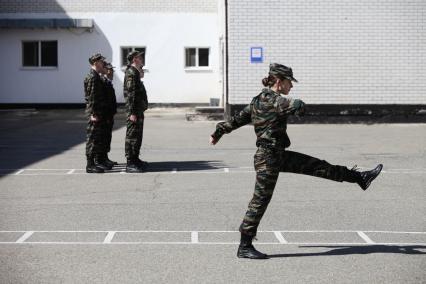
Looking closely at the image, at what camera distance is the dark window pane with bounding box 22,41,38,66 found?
35.2m

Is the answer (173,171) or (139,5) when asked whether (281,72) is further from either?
(139,5)

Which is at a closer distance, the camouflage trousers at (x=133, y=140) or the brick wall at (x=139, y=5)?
the camouflage trousers at (x=133, y=140)

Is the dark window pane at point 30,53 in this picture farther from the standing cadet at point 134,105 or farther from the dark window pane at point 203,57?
the standing cadet at point 134,105

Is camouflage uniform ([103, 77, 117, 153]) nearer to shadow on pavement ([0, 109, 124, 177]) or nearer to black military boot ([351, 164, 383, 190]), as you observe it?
shadow on pavement ([0, 109, 124, 177])

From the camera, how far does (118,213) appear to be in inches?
406

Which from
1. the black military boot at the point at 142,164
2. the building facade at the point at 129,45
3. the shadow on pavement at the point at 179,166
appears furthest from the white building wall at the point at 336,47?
the black military boot at the point at 142,164

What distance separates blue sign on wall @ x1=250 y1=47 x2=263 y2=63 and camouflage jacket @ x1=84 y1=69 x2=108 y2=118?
11.3 meters

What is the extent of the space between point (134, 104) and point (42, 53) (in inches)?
860

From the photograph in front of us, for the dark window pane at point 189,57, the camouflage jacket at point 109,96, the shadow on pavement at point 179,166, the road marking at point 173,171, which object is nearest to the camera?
the road marking at point 173,171

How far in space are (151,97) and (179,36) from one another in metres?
2.60

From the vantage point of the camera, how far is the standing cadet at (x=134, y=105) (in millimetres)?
14164

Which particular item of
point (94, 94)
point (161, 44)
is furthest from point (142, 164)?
point (161, 44)

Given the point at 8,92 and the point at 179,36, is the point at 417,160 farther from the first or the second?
the point at 8,92

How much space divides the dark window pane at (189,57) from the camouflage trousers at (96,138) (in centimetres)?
2028
